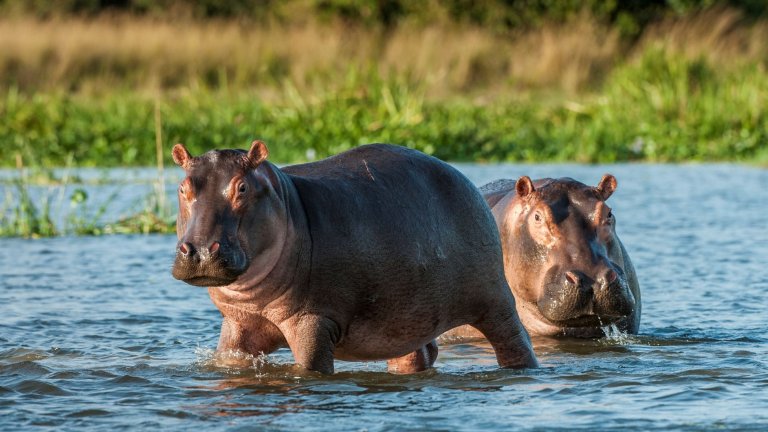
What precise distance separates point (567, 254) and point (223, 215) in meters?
1.86

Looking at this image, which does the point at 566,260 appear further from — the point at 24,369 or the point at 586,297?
the point at 24,369

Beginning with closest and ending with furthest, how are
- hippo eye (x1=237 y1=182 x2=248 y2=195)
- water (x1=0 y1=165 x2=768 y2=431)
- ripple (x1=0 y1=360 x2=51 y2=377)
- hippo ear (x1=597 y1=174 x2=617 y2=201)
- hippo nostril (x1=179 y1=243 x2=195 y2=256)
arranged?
hippo nostril (x1=179 y1=243 x2=195 y2=256)
hippo eye (x1=237 y1=182 x2=248 y2=195)
water (x1=0 y1=165 x2=768 y2=431)
ripple (x1=0 y1=360 x2=51 y2=377)
hippo ear (x1=597 y1=174 x2=617 y2=201)

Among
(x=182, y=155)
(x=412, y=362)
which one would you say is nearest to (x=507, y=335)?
(x=412, y=362)

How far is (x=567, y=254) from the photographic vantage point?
17.9 feet

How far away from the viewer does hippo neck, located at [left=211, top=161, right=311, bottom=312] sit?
165 inches

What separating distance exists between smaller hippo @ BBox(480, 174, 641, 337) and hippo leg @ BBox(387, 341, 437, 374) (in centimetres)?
58

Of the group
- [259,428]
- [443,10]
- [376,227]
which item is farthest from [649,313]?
[443,10]

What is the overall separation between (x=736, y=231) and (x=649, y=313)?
280 cm

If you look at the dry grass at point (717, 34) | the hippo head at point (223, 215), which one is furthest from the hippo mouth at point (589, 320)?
the dry grass at point (717, 34)

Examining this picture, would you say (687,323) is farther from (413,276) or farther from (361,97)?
(361,97)

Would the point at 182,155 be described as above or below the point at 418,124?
below

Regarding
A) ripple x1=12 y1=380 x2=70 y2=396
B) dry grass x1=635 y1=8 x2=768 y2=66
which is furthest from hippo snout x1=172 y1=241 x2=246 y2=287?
dry grass x1=635 y1=8 x2=768 y2=66

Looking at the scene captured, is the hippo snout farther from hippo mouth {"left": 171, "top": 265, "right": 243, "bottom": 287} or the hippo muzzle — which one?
the hippo muzzle

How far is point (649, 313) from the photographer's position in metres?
6.64
